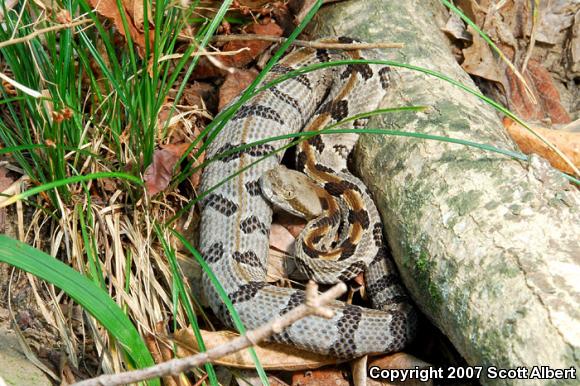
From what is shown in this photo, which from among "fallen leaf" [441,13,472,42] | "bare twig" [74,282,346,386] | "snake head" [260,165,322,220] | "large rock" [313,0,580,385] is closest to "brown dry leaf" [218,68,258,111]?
"snake head" [260,165,322,220]

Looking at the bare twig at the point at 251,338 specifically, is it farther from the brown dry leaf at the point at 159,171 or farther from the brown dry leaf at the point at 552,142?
the brown dry leaf at the point at 552,142

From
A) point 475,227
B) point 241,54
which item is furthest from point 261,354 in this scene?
point 241,54

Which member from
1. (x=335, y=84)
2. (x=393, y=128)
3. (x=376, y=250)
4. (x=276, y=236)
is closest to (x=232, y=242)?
(x=276, y=236)

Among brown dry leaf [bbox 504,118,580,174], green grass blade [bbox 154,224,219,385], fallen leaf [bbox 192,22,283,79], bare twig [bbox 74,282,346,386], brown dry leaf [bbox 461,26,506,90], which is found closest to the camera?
bare twig [bbox 74,282,346,386]

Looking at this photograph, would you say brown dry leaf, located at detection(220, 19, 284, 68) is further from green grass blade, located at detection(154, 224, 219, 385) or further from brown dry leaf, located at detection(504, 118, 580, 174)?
brown dry leaf, located at detection(504, 118, 580, 174)

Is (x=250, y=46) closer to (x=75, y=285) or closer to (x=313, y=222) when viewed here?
(x=313, y=222)

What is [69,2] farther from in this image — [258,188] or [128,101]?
[258,188]

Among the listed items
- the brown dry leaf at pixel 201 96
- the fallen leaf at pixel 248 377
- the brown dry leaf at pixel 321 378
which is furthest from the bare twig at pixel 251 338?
the brown dry leaf at pixel 201 96
